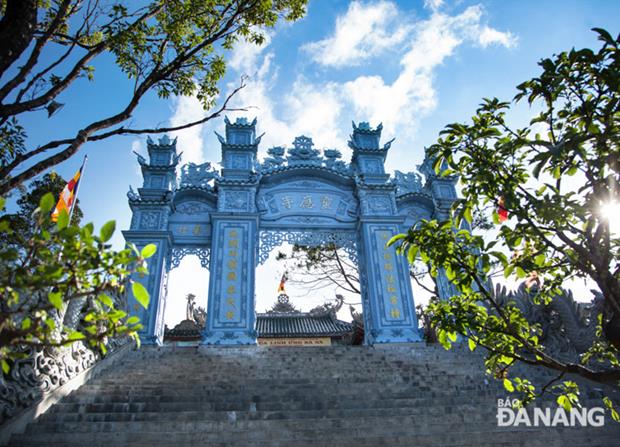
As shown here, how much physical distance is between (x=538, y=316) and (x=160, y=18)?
24.9ft

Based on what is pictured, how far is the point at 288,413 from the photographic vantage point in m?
4.32

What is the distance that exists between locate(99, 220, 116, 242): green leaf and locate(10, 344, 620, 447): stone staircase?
278cm

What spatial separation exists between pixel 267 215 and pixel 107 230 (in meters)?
9.64

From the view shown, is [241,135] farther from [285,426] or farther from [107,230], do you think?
[107,230]

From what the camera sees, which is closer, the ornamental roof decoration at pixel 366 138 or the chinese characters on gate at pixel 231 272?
the chinese characters on gate at pixel 231 272

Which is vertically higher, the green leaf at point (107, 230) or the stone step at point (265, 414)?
the green leaf at point (107, 230)

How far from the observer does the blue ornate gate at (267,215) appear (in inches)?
388

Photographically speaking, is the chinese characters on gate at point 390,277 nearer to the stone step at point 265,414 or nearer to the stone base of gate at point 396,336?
the stone base of gate at point 396,336

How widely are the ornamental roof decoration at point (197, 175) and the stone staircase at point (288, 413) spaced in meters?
6.07

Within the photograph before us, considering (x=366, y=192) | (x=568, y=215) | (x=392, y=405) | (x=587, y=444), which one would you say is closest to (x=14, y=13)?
(x=568, y=215)

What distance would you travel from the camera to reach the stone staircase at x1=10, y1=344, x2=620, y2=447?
3832mm

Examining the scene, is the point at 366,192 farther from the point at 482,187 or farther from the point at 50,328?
the point at 50,328

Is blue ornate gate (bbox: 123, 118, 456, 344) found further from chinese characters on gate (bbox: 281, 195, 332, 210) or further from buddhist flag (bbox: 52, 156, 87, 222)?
buddhist flag (bbox: 52, 156, 87, 222)

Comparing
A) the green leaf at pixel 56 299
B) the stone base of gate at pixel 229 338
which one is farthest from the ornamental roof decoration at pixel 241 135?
the green leaf at pixel 56 299
